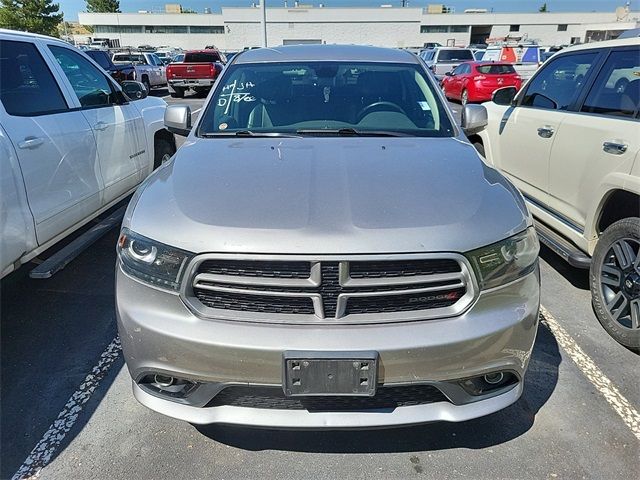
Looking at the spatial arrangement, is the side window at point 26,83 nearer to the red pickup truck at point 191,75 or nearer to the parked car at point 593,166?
the parked car at point 593,166

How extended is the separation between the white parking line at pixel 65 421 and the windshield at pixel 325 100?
1.58 m

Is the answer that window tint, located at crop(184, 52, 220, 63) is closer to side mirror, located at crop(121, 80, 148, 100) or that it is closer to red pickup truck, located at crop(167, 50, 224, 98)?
red pickup truck, located at crop(167, 50, 224, 98)

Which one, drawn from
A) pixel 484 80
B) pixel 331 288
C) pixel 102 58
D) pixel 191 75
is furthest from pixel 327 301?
pixel 191 75

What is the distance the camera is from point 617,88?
3561 mm

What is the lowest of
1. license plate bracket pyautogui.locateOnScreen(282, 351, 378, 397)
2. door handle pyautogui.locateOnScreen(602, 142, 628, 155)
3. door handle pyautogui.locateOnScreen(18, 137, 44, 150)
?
license plate bracket pyautogui.locateOnScreen(282, 351, 378, 397)

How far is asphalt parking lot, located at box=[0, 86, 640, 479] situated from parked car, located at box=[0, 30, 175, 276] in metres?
0.42

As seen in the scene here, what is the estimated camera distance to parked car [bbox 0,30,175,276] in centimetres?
301

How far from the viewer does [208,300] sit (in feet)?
6.61

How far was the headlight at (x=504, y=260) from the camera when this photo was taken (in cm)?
200

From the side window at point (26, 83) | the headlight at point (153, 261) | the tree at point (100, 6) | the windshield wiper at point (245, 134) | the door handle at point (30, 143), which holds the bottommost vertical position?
the headlight at point (153, 261)

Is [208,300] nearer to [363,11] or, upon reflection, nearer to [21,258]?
[21,258]

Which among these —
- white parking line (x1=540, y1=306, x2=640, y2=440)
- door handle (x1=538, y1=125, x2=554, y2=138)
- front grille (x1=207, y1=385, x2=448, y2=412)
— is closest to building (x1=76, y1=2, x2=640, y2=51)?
door handle (x1=538, y1=125, x2=554, y2=138)

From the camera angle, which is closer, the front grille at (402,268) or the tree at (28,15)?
the front grille at (402,268)

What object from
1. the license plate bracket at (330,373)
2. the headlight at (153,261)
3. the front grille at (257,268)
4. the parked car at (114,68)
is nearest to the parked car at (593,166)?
the license plate bracket at (330,373)
